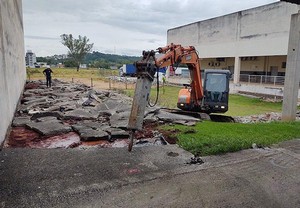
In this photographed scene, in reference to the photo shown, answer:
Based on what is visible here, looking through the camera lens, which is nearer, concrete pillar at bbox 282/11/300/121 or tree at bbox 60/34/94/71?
concrete pillar at bbox 282/11/300/121

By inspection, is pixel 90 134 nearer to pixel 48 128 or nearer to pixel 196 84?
pixel 48 128

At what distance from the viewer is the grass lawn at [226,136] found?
6766mm

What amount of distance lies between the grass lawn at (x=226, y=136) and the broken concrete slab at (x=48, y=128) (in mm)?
3193

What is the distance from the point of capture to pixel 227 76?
12055 mm

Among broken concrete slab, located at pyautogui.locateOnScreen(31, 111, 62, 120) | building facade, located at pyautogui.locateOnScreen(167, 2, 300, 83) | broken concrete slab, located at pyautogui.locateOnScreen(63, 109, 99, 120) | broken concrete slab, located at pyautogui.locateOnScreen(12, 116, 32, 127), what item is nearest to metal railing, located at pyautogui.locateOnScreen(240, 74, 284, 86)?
building facade, located at pyautogui.locateOnScreen(167, 2, 300, 83)

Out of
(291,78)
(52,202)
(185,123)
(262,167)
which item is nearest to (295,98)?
(291,78)

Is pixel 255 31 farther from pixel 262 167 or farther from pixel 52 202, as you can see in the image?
pixel 52 202

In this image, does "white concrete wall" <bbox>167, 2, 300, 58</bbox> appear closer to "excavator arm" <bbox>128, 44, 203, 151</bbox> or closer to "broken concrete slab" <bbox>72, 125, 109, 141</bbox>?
"excavator arm" <bbox>128, 44, 203, 151</bbox>

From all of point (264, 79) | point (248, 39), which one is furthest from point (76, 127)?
point (248, 39)

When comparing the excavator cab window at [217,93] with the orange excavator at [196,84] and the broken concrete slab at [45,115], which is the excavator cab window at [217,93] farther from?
the broken concrete slab at [45,115]

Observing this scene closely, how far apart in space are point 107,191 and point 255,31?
28.1 metres

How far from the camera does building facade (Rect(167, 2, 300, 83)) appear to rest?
1001 inches

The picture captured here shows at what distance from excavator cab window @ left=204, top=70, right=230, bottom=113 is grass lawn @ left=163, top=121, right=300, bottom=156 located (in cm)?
248

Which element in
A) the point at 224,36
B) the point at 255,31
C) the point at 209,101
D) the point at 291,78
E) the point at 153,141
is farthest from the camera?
the point at 224,36
